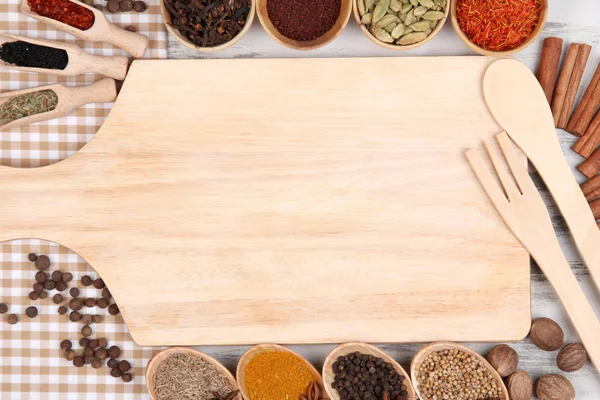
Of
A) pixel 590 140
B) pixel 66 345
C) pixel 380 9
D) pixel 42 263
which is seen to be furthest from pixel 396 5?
pixel 66 345

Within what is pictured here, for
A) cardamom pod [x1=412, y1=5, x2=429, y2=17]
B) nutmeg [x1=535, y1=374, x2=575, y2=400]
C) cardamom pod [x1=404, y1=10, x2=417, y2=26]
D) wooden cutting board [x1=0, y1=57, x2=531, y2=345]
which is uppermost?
cardamom pod [x1=412, y1=5, x2=429, y2=17]

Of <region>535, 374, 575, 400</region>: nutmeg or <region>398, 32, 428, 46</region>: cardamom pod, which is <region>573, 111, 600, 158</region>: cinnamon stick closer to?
<region>398, 32, 428, 46</region>: cardamom pod

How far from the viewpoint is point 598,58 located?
69.6 inches

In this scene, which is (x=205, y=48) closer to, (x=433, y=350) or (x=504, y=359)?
(x=433, y=350)

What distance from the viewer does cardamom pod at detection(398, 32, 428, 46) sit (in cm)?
163

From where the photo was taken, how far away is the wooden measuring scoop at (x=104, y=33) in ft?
5.39

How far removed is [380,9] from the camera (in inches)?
63.5

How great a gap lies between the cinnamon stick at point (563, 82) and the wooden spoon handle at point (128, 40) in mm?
1351

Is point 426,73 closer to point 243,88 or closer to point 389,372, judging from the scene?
point 243,88

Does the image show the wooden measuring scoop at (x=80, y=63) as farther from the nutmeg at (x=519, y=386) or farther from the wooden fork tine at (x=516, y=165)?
the nutmeg at (x=519, y=386)

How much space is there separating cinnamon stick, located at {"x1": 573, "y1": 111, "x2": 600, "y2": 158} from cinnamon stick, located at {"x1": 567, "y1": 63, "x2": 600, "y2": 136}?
14mm

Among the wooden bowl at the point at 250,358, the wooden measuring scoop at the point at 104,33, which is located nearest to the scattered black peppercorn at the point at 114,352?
the wooden bowl at the point at 250,358

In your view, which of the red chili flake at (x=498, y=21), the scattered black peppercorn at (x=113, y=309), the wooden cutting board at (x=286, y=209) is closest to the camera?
the red chili flake at (x=498, y=21)

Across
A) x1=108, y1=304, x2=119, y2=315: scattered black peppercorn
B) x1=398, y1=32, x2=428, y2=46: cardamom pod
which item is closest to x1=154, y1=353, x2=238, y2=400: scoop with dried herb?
x1=108, y1=304, x2=119, y2=315: scattered black peppercorn
